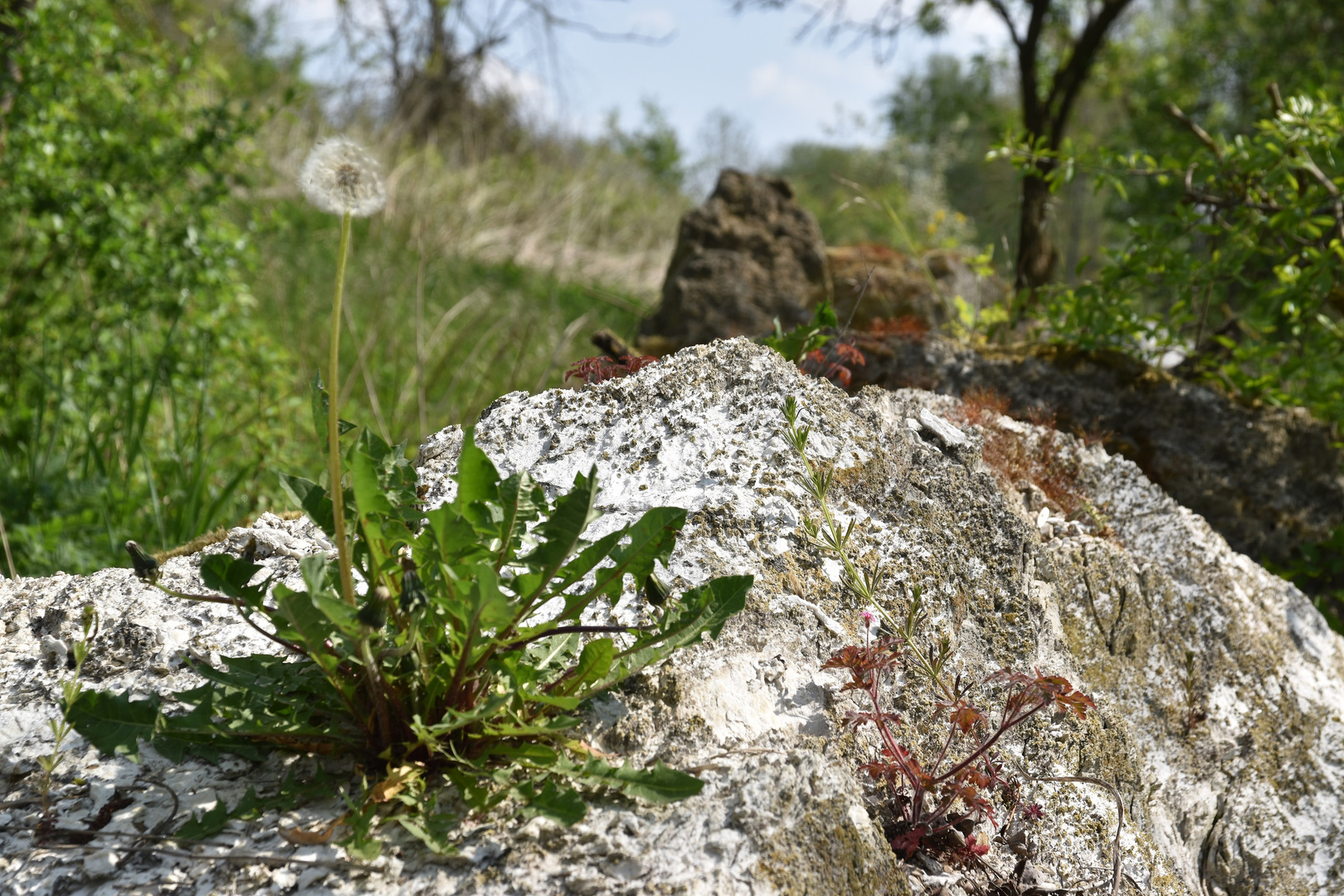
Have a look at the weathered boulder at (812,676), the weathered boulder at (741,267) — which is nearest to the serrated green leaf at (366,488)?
the weathered boulder at (812,676)

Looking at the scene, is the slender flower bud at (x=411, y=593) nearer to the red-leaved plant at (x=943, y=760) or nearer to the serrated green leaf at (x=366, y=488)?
the serrated green leaf at (x=366, y=488)

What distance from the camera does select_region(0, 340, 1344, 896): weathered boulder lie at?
114 centimetres

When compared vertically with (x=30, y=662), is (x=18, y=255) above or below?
above

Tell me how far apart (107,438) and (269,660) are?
275 centimetres

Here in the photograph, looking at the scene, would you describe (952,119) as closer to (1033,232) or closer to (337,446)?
(1033,232)

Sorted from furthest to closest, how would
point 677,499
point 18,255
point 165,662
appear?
point 18,255 → point 677,499 → point 165,662

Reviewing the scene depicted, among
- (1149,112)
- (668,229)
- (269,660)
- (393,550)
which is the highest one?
(1149,112)

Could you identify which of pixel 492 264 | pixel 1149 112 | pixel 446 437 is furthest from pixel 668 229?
pixel 446 437

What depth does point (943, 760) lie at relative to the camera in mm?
1476

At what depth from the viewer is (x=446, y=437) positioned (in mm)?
1815

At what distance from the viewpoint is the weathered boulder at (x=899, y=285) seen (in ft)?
14.9

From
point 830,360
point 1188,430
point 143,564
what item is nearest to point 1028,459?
point 830,360

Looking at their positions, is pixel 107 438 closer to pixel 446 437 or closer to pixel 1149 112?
pixel 446 437

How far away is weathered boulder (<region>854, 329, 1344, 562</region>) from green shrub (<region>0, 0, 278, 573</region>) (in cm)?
275
